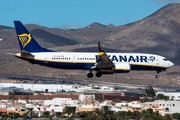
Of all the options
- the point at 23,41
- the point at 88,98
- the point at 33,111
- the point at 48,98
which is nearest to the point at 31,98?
the point at 48,98

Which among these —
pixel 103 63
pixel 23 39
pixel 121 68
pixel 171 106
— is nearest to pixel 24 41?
pixel 23 39

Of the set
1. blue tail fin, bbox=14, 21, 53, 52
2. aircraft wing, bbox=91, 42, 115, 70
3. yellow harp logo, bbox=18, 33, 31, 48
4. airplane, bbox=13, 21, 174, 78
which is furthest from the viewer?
yellow harp logo, bbox=18, 33, 31, 48

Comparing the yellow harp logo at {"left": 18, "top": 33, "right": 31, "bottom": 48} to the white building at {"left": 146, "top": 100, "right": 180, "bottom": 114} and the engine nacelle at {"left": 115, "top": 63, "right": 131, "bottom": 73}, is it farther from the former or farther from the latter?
the white building at {"left": 146, "top": 100, "right": 180, "bottom": 114}

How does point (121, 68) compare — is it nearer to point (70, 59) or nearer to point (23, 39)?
point (70, 59)

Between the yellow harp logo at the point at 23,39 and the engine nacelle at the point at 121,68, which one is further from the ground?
the yellow harp logo at the point at 23,39

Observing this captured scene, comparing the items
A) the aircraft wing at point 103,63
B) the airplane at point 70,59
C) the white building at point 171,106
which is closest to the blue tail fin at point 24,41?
the airplane at point 70,59

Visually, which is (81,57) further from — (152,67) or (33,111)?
(33,111)

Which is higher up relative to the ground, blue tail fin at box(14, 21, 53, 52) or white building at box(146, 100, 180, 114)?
blue tail fin at box(14, 21, 53, 52)

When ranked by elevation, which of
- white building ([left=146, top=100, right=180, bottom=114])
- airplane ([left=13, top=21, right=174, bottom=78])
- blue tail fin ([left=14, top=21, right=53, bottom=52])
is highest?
blue tail fin ([left=14, top=21, right=53, bottom=52])

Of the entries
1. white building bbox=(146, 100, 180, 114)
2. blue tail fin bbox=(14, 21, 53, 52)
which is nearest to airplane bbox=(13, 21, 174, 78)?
blue tail fin bbox=(14, 21, 53, 52)

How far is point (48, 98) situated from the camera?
518 feet

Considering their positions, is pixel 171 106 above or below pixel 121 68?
below

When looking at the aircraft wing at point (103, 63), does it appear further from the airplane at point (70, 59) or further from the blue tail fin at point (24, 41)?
the blue tail fin at point (24, 41)

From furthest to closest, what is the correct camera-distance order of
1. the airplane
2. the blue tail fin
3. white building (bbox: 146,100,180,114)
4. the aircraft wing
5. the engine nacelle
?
white building (bbox: 146,100,180,114) → the blue tail fin → the engine nacelle → the airplane → the aircraft wing
